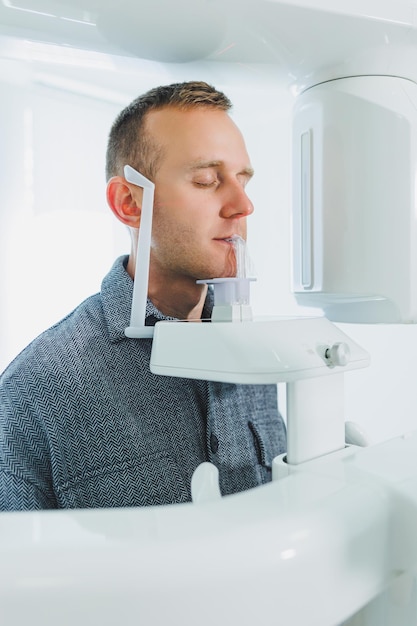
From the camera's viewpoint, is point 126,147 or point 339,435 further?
point 126,147

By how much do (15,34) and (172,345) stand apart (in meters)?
0.27

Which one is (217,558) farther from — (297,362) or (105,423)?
(105,423)

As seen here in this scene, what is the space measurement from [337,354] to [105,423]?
309 mm

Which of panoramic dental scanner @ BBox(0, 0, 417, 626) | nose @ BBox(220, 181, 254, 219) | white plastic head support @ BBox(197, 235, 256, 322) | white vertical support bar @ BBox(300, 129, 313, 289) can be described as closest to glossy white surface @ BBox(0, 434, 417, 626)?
panoramic dental scanner @ BBox(0, 0, 417, 626)

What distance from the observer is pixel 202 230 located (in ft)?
1.96

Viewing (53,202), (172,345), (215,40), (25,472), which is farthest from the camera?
(53,202)

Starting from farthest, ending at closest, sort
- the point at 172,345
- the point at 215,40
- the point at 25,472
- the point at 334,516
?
the point at 25,472, the point at 215,40, the point at 172,345, the point at 334,516

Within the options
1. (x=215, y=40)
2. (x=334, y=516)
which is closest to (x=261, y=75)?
(x=215, y=40)

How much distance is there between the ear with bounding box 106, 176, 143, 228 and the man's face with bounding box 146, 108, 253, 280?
2 centimetres

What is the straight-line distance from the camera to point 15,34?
426 mm

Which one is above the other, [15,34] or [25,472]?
[15,34]

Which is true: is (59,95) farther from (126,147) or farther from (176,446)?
(176,446)

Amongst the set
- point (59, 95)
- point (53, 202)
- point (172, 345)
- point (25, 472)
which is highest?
point (59, 95)

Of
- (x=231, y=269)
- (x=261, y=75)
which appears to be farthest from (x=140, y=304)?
(x=261, y=75)
